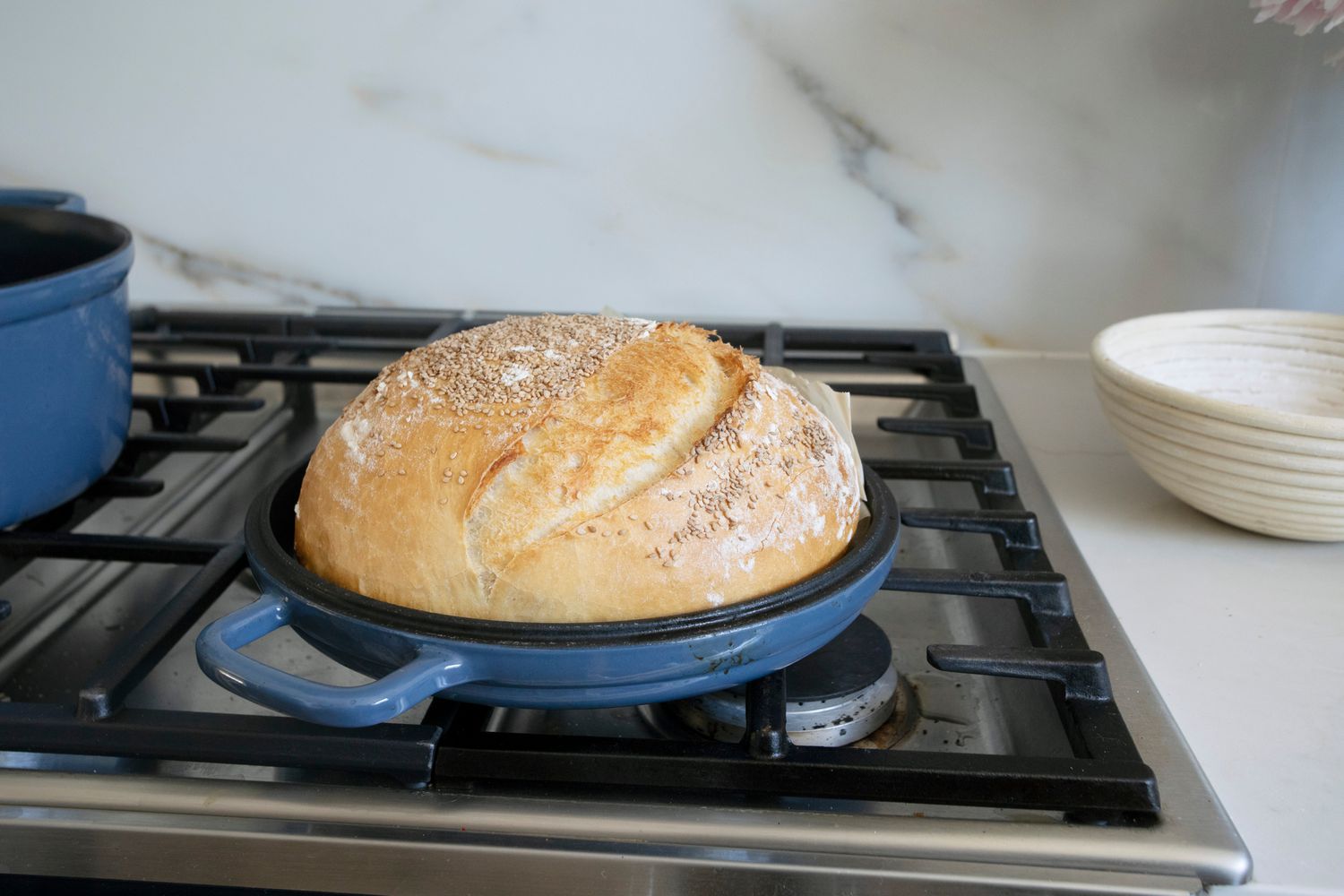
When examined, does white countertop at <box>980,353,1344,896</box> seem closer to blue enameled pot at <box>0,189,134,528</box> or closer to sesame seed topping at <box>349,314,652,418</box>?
sesame seed topping at <box>349,314,652,418</box>

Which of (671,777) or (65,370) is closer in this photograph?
(671,777)

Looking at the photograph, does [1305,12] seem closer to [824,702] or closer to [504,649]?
[824,702]

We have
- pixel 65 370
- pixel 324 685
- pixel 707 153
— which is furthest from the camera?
pixel 707 153

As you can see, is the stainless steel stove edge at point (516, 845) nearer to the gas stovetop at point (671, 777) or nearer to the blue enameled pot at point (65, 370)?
the gas stovetop at point (671, 777)

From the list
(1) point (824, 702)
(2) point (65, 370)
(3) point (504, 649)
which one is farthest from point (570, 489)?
(2) point (65, 370)

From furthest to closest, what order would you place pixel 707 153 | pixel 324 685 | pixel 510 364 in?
pixel 707 153
pixel 510 364
pixel 324 685

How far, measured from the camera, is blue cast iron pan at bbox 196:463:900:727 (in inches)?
17.5

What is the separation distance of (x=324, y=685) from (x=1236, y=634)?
50cm

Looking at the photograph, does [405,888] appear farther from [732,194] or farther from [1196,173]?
[1196,173]

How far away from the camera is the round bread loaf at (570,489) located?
1.57 ft

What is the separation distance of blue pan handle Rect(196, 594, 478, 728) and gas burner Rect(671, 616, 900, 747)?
0.53ft

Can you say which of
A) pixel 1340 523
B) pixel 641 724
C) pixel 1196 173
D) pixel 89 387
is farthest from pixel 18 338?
pixel 1196 173

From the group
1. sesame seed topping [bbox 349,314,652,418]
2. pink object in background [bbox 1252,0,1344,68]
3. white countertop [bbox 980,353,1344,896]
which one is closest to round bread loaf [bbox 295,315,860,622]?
sesame seed topping [bbox 349,314,652,418]

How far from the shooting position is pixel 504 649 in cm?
45
